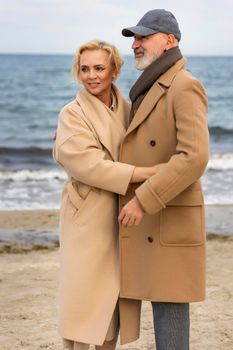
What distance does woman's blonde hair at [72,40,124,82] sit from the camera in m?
3.04

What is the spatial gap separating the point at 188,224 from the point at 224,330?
1753 millimetres

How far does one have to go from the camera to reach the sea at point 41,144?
10055 mm

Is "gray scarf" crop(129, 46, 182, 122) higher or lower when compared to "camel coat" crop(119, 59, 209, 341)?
higher

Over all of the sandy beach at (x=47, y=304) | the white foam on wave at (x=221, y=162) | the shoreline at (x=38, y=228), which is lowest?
the white foam on wave at (x=221, y=162)

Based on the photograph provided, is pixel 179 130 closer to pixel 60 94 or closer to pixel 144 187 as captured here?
pixel 144 187

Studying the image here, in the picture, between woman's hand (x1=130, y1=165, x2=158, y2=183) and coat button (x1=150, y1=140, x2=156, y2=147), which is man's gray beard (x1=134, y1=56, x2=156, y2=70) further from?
woman's hand (x1=130, y1=165, x2=158, y2=183)

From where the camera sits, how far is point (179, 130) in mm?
2777

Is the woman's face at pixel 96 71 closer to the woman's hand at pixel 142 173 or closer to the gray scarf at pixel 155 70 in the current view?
the gray scarf at pixel 155 70

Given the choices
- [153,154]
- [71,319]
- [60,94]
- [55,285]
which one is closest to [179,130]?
[153,154]

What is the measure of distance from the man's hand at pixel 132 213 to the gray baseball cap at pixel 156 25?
67 cm

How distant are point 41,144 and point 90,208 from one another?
45.2 feet

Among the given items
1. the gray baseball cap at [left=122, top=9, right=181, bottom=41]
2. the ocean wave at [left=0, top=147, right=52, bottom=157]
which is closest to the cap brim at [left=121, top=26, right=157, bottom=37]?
the gray baseball cap at [left=122, top=9, right=181, bottom=41]

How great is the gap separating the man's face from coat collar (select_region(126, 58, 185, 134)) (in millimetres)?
84

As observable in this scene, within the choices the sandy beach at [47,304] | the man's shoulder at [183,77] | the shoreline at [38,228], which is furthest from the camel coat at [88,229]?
the shoreline at [38,228]
